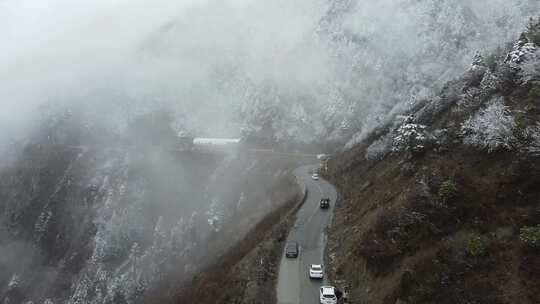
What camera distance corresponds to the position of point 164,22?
17975 cm

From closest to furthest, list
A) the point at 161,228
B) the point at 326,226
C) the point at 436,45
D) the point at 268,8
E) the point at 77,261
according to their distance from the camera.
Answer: the point at 326,226 < the point at 436,45 < the point at 161,228 < the point at 77,261 < the point at 268,8

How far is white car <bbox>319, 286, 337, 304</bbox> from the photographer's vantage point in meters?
24.9

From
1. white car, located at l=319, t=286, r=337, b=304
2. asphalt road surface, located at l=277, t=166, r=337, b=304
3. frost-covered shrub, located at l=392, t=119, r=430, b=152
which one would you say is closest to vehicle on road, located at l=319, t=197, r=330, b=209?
asphalt road surface, located at l=277, t=166, r=337, b=304

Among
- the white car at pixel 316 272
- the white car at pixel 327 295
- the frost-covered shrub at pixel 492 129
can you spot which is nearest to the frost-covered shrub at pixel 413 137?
the frost-covered shrub at pixel 492 129

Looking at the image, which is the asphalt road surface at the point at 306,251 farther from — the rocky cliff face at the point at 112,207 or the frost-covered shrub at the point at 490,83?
the rocky cliff face at the point at 112,207

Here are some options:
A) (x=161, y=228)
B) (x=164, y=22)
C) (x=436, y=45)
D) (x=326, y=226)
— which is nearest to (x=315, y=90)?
(x=436, y=45)

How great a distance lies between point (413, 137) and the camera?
120ft

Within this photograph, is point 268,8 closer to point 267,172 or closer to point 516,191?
point 267,172

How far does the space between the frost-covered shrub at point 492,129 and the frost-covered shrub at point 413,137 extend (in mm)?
4059

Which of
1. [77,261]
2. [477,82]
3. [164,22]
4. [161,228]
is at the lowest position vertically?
[77,261]

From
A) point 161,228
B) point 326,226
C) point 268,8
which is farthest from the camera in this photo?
point 268,8

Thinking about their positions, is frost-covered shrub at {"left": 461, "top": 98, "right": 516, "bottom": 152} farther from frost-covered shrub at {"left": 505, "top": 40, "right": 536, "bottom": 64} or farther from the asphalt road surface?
the asphalt road surface

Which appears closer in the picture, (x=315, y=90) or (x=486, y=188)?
(x=486, y=188)

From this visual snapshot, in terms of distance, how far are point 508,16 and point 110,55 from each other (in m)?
149
